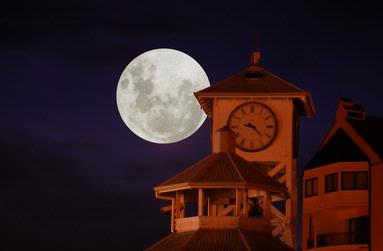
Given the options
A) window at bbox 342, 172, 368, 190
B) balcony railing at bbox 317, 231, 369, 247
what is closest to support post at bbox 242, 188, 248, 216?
window at bbox 342, 172, 368, 190

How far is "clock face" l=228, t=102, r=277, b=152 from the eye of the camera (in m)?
122

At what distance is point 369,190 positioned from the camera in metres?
127

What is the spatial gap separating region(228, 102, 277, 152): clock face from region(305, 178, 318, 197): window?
417 inches

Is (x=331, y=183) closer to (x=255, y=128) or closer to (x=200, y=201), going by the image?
(x=255, y=128)

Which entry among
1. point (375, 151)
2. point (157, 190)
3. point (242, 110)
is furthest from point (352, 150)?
point (157, 190)

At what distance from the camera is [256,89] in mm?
123500

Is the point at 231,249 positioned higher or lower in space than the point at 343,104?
lower

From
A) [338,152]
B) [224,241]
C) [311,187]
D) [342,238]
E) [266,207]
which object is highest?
[338,152]

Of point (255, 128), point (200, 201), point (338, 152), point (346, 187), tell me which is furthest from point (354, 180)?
point (200, 201)

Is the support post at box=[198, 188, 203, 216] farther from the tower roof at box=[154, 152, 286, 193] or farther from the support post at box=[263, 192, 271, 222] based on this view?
the support post at box=[263, 192, 271, 222]

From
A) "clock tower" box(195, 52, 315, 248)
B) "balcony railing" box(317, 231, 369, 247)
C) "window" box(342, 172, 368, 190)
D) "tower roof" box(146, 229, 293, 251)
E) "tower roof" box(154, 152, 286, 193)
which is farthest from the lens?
"balcony railing" box(317, 231, 369, 247)

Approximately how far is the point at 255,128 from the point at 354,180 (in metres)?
10.1

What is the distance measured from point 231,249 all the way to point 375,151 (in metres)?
31.1

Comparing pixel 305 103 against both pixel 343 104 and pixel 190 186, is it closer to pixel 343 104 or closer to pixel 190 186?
pixel 343 104
